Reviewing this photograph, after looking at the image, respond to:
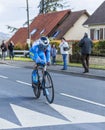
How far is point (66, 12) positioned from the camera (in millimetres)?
69812

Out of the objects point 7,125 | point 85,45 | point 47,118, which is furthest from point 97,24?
point 7,125

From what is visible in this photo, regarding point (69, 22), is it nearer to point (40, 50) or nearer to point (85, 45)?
point (85, 45)

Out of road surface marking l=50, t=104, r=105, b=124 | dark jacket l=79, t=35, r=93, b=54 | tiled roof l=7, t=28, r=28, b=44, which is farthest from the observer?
tiled roof l=7, t=28, r=28, b=44

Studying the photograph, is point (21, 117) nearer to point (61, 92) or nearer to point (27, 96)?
point (27, 96)

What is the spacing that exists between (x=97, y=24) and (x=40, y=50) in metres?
40.7

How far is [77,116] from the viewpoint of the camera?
11.4m

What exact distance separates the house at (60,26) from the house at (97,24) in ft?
23.8

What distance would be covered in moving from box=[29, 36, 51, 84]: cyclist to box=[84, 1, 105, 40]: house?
3958 cm

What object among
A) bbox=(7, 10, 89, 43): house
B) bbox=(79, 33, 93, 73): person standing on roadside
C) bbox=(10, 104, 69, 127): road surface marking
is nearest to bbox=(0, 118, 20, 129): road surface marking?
bbox=(10, 104, 69, 127): road surface marking

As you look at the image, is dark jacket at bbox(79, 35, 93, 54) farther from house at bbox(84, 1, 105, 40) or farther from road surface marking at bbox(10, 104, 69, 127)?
house at bbox(84, 1, 105, 40)

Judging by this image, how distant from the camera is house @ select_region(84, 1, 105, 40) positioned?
178 ft

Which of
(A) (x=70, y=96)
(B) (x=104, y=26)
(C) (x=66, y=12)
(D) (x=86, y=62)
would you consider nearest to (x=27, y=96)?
(A) (x=70, y=96)

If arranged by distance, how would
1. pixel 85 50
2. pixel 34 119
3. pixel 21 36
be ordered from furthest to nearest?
pixel 21 36 → pixel 85 50 → pixel 34 119

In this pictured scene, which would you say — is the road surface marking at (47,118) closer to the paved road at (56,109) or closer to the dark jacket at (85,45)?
Result: the paved road at (56,109)
